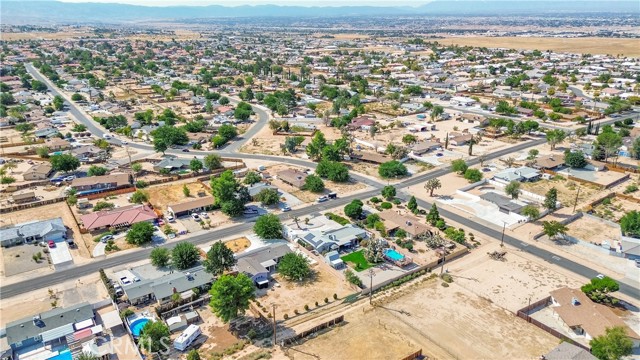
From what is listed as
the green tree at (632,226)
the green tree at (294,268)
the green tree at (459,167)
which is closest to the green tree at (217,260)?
the green tree at (294,268)

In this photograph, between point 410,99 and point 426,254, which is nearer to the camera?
point 426,254

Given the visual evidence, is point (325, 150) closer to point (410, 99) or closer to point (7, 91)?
point (410, 99)

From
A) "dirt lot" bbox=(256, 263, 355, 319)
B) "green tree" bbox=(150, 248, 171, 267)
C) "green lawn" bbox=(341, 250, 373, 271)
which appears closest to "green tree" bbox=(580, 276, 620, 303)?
"green lawn" bbox=(341, 250, 373, 271)

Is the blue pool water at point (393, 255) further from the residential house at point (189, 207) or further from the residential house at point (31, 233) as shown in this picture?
the residential house at point (31, 233)

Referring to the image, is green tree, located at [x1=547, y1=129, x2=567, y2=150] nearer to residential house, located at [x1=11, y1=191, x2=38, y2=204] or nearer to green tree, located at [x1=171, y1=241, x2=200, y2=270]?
green tree, located at [x1=171, y1=241, x2=200, y2=270]

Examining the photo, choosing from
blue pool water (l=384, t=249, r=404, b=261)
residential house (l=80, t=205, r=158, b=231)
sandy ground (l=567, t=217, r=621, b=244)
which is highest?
residential house (l=80, t=205, r=158, b=231)

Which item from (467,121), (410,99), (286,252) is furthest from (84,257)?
(410,99)
